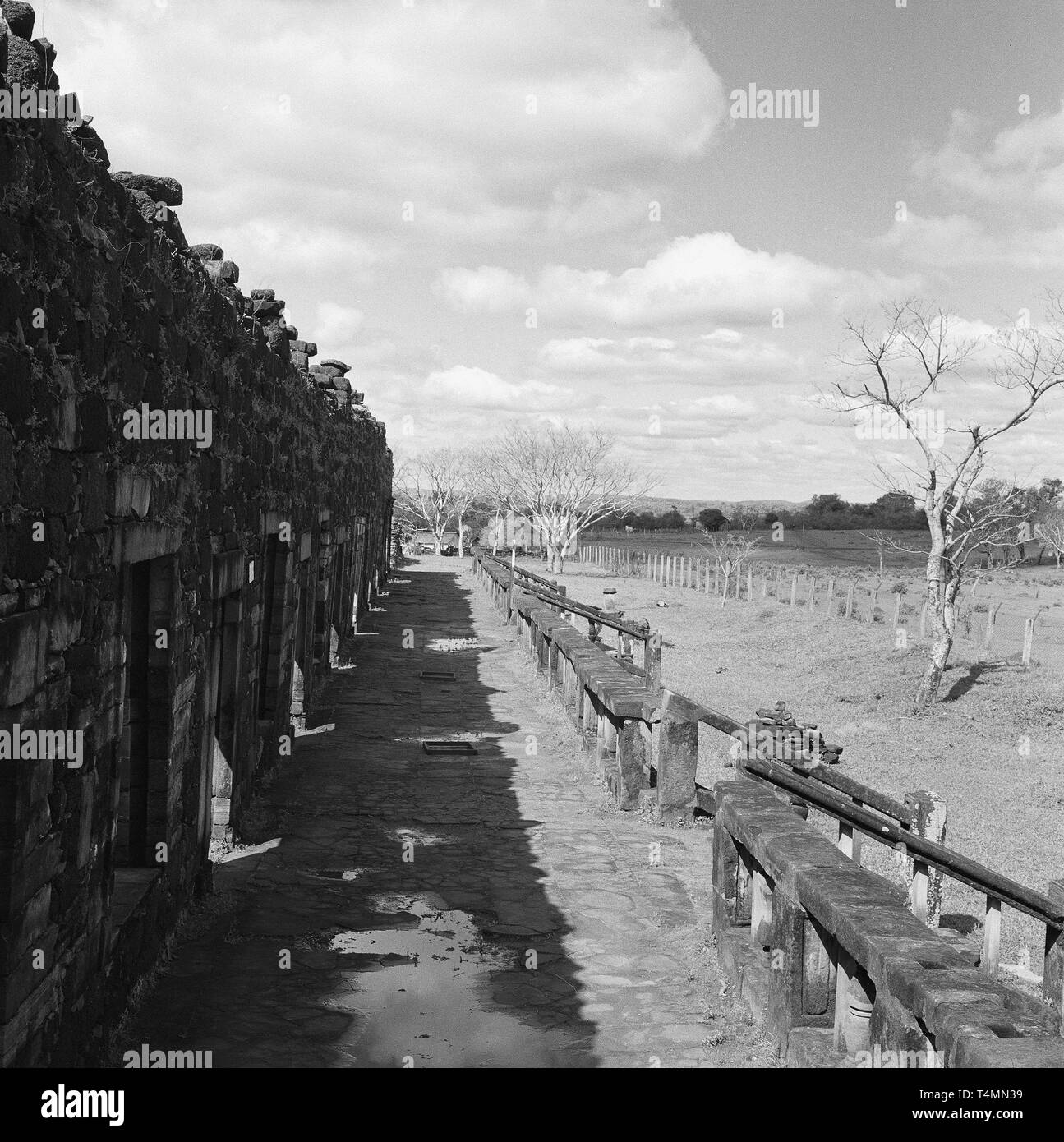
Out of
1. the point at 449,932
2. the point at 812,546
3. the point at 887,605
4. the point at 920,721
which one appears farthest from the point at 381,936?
the point at 812,546

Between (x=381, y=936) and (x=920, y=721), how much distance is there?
12542 mm

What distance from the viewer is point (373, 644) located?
18.3 meters

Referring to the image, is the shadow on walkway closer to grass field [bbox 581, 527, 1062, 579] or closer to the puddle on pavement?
the puddle on pavement

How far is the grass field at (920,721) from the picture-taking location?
401 inches

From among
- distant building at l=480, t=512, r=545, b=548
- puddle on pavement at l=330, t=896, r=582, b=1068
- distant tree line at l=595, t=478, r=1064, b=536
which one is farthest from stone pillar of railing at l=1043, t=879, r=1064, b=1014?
distant tree line at l=595, t=478, r=1064, b=536

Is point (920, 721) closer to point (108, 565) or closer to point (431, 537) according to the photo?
point (108, 565)

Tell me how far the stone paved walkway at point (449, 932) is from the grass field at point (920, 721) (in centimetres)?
277

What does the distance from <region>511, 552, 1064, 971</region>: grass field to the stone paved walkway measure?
2.77m

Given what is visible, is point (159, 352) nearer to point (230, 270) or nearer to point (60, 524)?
point (60, 524)

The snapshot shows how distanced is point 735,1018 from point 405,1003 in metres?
1.45

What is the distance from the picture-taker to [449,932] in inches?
234

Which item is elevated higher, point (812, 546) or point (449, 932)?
point (812, 546)

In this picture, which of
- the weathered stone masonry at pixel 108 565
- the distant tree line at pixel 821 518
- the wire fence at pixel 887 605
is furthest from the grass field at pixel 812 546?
the weathered stone masonry at pixel 108 565
